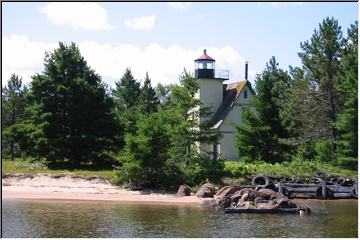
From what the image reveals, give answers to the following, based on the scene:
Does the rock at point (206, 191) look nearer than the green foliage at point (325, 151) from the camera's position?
Yes

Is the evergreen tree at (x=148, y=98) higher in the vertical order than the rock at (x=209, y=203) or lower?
higher

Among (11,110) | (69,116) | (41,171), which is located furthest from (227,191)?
(11,110)

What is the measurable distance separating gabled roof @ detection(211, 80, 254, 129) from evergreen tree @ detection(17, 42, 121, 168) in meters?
10.5

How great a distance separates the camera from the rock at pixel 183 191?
107 ft

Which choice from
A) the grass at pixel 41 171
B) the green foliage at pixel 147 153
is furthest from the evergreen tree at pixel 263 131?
the grass at pixel 41 171

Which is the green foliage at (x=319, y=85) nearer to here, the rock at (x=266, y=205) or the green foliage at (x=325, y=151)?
the green foliage at (x=325, y=151)

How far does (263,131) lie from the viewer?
1686 inches

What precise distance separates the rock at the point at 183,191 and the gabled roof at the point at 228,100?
1573 cm

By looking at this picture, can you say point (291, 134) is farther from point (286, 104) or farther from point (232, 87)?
point (232, 87)

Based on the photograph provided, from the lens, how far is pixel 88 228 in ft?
72.2

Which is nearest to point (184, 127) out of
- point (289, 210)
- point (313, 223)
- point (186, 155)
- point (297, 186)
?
point (186, 155)

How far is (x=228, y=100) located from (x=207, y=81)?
2.74 metres

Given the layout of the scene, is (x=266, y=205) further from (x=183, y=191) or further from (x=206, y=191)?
(x=183, y=191)

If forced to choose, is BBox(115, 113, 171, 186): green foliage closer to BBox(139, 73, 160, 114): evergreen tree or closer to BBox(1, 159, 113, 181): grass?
BBox(1, 159, 113, 181): grass
